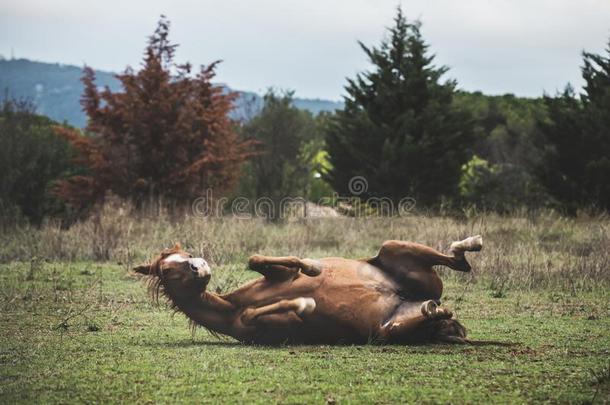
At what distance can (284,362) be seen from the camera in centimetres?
695

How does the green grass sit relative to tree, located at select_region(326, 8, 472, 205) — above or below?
below

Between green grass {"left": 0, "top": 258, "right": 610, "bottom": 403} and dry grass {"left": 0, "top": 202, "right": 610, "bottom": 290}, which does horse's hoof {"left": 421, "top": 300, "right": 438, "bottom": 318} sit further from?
dry grass {"left": 0, "top": 202, "right": 610, "bottom": 290}

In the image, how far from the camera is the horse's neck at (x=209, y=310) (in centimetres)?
770

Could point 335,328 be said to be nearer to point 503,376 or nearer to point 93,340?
point 503,376

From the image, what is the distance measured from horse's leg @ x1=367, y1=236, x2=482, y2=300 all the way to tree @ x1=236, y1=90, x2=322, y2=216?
16.1 m

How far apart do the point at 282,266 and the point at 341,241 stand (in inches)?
422

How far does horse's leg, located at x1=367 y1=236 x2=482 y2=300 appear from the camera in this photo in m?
7.87

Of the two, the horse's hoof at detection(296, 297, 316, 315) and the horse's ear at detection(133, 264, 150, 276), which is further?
the horse's ear at detection(133, 264, 150, 276)

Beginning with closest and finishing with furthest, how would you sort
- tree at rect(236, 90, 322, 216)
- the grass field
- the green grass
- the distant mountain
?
the green grass < the grass field < tree at rect(236, 90, 322, 216) < the distant mountain

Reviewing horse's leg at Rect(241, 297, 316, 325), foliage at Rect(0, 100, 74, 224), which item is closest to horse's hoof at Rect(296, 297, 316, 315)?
horse's leg at Rect(241, 297, 316, 325)

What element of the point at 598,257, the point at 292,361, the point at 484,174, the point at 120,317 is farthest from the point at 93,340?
the point at 484,174

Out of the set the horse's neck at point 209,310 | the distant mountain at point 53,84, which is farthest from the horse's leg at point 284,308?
the distant mountain at point 53,84

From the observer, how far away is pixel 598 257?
14.0 meters

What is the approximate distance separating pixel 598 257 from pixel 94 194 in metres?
15.9
